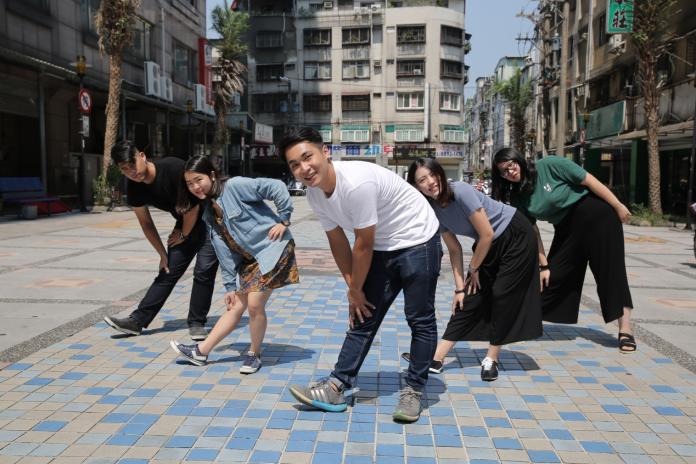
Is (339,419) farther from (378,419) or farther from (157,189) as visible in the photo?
(157,189)

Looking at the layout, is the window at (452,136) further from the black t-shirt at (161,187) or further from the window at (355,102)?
the black t-shirt at (161,187)

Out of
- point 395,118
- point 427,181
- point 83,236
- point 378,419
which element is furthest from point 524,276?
point 395,118

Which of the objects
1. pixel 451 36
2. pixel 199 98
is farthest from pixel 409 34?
pixel 199 98

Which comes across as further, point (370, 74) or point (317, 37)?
point (317, 37)

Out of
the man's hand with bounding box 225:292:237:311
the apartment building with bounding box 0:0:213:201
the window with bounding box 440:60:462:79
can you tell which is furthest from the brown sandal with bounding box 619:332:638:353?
the window with bounding box 440:60:462:79

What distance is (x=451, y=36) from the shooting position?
48.9 metres

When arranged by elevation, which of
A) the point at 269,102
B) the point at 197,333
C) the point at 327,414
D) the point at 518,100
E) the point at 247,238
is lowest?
the point at 327,414

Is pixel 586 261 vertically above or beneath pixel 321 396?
above

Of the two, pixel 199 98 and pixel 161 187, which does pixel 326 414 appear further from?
pixel 199 98

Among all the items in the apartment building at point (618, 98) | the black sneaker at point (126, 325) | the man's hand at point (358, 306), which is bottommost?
the black sneaker at point (126, 325)

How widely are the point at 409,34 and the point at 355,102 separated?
7.01 m

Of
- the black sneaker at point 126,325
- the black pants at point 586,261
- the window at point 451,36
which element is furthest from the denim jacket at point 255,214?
the window at point 451,36

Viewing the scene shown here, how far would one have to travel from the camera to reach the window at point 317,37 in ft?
163

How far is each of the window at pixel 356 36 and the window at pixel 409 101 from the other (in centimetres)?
524
